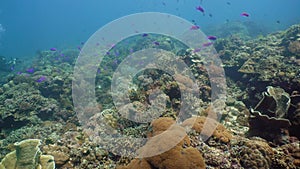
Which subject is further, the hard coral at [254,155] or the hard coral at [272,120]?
the hard coral at [272,120]

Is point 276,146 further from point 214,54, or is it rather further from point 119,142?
point 214,54

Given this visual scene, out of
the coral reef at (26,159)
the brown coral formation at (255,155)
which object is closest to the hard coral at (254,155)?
the brown coral formation at (255,155)

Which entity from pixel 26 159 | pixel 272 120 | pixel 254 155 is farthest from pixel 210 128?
pixel 26 159

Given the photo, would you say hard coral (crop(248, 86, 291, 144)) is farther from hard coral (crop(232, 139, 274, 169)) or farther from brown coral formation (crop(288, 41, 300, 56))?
brown coral formation (crop(288, 41, 300, 56))

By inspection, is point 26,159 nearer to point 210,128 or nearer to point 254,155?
point 210,128

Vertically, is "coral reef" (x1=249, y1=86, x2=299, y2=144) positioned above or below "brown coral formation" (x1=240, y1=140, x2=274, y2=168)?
above

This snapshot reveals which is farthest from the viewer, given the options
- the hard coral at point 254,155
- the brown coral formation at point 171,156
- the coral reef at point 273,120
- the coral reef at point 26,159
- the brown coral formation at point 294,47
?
the brown coral formation at point 294,47

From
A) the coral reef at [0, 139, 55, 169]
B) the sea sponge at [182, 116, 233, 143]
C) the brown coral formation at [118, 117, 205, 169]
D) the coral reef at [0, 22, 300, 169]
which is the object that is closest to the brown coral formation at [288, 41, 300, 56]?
the coral reef at [0, 22, 300, 169]

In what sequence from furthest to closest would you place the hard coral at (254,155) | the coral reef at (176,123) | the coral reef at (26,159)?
the coral reef at (26,159) → the coral reef at (176,123) → the hard coral at (254,155)

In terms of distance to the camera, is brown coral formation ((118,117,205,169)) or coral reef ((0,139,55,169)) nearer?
brown coral formation ((118,117,205,169))

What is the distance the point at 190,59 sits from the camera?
10805 mm

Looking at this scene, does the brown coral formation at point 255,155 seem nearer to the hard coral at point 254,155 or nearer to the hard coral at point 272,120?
the hard coral at point 254,155

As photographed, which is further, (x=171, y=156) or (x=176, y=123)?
(x=176, y=123)

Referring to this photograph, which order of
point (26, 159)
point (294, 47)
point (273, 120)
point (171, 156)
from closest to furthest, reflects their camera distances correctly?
point (171, 156)
point (26, 159)
point (273, 120)
point (294, 47)
